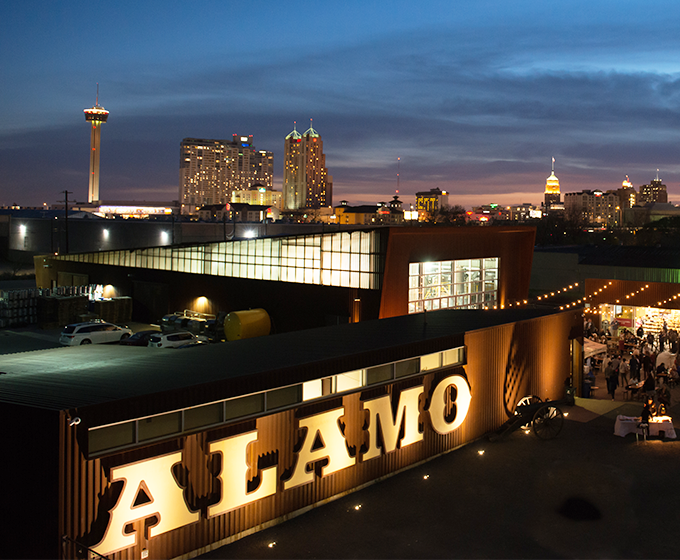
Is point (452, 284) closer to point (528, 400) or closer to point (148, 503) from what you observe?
point (528, 400)

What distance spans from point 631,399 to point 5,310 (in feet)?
98.6

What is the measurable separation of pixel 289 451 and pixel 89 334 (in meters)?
19.3

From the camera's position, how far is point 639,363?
814 inches

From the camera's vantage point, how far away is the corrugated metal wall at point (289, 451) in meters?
7.93

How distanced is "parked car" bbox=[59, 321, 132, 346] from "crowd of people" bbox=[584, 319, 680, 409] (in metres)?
20.3

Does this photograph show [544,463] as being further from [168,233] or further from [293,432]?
[168,233]

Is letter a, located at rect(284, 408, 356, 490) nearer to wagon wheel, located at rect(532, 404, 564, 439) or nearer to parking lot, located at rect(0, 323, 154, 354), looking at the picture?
wagon wheel, located at rect(532, 404, 564, 439)

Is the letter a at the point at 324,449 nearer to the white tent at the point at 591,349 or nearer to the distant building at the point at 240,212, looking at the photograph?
the white tent at the point at 591,349

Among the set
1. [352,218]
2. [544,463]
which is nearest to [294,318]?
[544,463]

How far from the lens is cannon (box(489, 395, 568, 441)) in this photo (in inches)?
572

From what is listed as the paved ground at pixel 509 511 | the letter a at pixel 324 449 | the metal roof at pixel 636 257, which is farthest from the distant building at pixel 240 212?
the letter a at pixel 324 449

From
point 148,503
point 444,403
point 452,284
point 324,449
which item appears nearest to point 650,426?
point 444,403

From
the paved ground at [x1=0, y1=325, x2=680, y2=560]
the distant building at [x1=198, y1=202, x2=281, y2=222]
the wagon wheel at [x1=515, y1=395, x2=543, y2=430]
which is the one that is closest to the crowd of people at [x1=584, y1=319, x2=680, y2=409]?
the wagon wheel at [x1=515, y1=395, x2=543, y2=430]

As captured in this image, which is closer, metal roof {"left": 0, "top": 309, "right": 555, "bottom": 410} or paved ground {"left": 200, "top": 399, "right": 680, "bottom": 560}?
metal roof {"left": 0, "top": 309, "right": 555, "bottom": 410}
